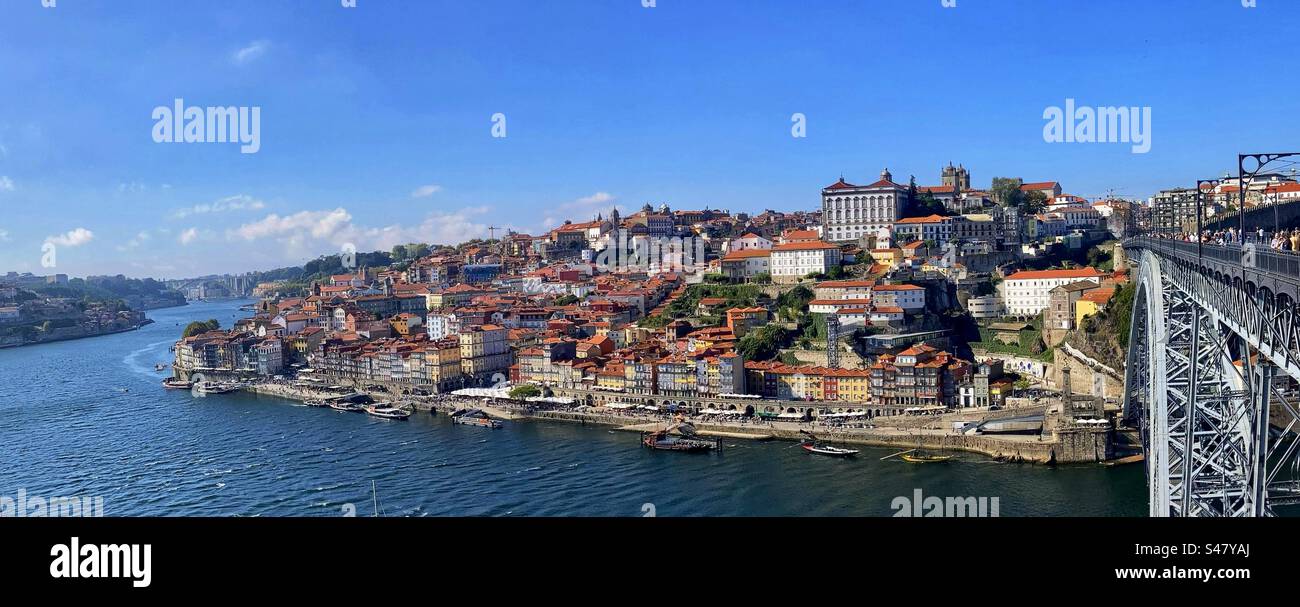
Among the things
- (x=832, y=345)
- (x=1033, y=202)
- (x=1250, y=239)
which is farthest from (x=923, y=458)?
(x=1033, y=202)

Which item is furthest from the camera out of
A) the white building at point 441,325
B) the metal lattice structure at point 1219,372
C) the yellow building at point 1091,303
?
the white building at point 441,325

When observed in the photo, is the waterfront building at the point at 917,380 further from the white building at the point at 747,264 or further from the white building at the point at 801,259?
the white building at the point at 747,264

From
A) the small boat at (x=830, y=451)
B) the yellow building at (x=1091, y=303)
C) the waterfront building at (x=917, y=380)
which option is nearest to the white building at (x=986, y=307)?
the yellow building at (x=1091, y=303)

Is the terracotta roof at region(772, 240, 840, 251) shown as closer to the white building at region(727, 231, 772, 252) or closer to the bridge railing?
the white building at region(727, 231, 772, 252)

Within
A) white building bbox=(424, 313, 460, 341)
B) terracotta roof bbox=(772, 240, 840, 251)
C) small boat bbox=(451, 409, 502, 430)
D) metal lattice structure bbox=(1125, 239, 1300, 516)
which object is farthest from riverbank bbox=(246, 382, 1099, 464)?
terracotta roof bbox=(772, 240, 840, 251)

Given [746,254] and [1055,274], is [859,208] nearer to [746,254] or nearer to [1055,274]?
[746,254]
